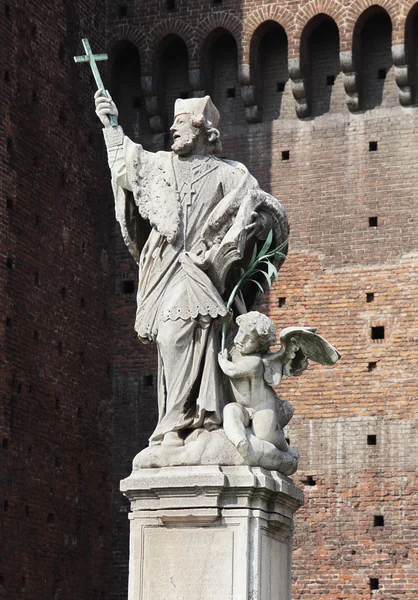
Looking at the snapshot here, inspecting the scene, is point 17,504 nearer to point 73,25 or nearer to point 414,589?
point 414,589

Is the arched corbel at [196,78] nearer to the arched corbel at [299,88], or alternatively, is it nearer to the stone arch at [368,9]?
the arched corbel at [299,88]

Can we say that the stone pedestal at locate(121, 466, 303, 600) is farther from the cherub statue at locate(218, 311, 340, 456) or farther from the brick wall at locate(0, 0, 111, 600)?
the brick wall at locate(0, 0, 111, 600)

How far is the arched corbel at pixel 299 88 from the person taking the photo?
1877 cm

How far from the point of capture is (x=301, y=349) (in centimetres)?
661

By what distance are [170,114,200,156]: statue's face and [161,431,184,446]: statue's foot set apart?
4.05 feet

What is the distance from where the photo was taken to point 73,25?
61.6 ft

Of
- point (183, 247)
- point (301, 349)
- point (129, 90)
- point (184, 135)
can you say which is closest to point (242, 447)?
point (301, 349)

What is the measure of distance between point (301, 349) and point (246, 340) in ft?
0.99

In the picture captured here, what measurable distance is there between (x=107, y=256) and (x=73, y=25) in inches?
111

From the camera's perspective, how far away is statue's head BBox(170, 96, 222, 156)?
668 centimetres

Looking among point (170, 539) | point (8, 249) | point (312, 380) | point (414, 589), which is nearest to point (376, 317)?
point (312, 380)

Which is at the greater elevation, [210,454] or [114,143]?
[114,143]

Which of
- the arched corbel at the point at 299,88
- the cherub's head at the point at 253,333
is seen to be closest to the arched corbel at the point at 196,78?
the arched corbel at the point at 299,88

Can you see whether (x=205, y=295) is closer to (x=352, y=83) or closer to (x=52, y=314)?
(x=52, y=314)
